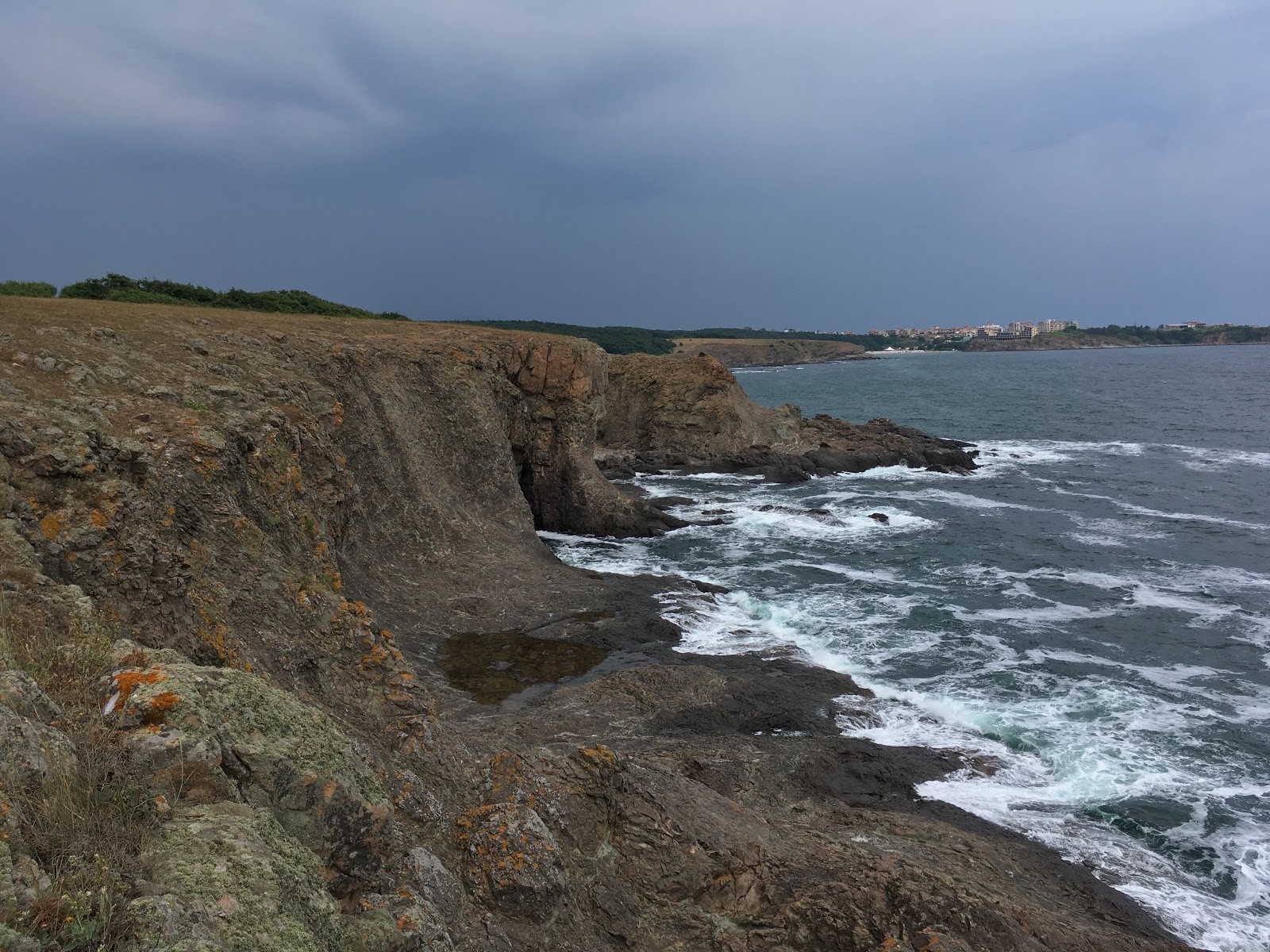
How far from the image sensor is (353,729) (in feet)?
28.7

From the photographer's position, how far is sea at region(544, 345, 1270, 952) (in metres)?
13.1

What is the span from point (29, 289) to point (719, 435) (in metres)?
37.5

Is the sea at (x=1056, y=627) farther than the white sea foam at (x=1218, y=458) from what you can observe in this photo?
No

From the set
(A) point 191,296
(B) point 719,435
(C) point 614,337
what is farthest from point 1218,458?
(C) point 614,337

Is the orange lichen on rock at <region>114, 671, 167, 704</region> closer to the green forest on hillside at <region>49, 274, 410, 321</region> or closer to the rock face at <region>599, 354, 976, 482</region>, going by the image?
the green forest on hillside at <region>49, 274, 410, 321</region>

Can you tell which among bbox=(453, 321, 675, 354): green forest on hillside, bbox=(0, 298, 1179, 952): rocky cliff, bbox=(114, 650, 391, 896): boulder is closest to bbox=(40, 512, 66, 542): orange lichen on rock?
bbox=(0, 298, 1179, 952): rocky cliff

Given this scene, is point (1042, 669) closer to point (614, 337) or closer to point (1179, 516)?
point (1179, 516)

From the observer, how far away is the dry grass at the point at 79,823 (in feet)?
11.4

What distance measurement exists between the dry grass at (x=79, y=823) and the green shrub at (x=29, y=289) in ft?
79.0

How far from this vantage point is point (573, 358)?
3112 cm

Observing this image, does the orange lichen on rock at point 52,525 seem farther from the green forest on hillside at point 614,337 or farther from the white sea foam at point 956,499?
the green forest on hillside at point 614,337

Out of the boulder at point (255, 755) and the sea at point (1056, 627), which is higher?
the boulder at point (255, 755)

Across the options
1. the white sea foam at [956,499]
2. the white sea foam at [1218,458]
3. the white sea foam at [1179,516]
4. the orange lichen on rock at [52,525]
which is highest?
the orange lichen on rock at [52,525]

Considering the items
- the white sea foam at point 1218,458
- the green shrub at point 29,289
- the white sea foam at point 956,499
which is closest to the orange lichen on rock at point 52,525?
the green shrub at point 29,289
